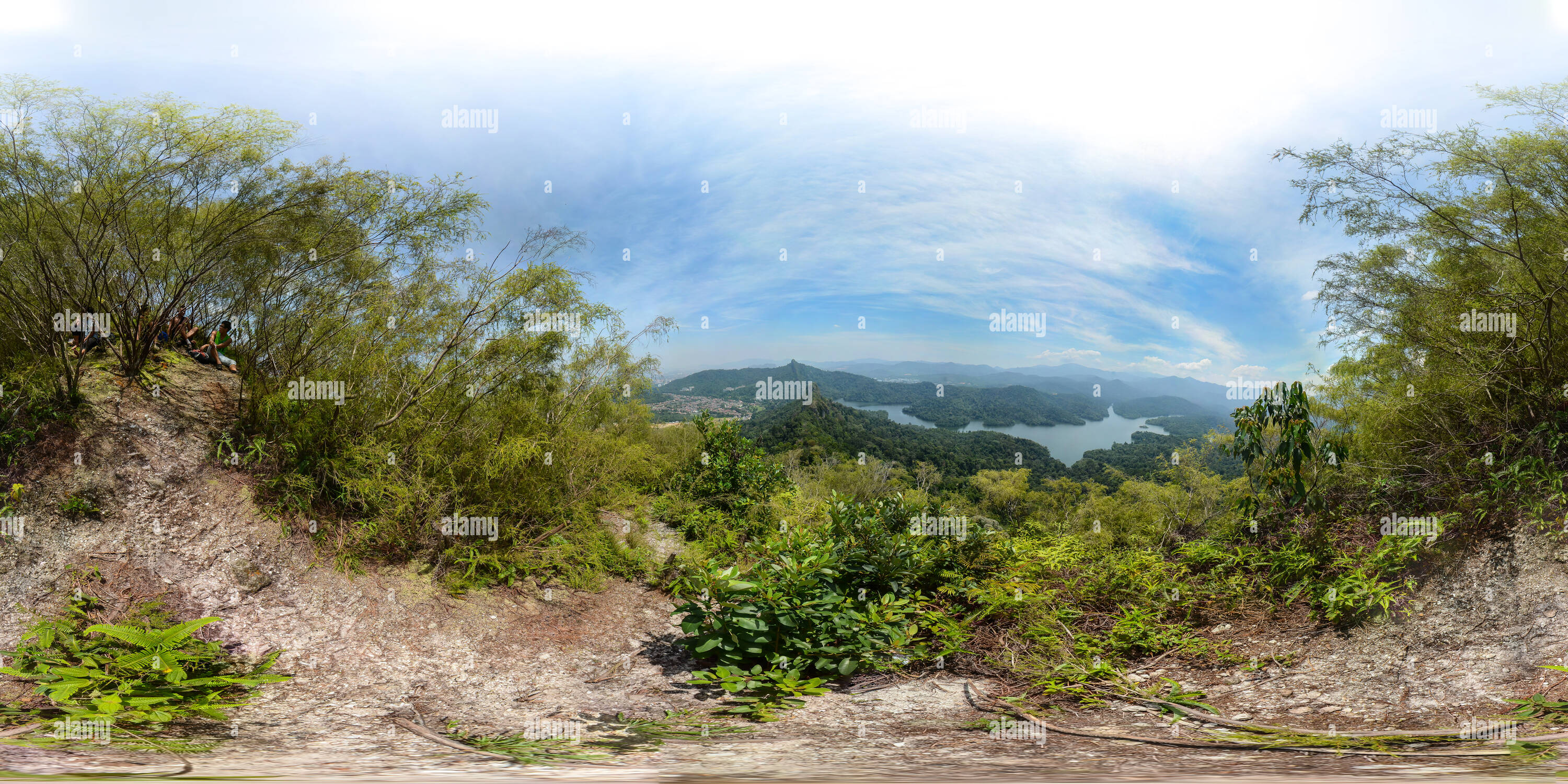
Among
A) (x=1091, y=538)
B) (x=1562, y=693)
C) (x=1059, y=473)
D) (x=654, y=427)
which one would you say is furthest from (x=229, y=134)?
(x=1059, y=473)

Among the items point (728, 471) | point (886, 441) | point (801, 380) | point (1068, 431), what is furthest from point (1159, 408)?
point (728, 471)

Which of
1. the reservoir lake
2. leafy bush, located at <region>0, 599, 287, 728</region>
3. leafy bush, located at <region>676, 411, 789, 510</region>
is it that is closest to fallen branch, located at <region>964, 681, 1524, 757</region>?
leafy bush, located at <region>0, 599, 287, 728</region>

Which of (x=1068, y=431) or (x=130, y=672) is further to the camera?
(x=1068, y=431)

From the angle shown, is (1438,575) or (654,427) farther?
(654,427)

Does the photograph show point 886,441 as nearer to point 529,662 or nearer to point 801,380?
point 801,380

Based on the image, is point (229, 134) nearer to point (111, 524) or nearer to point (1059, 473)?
point (111, 524)

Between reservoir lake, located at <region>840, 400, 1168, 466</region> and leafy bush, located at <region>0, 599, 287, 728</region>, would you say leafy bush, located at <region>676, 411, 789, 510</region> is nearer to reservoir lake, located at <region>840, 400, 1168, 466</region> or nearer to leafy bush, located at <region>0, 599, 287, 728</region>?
leafy bush, located at <region>0, 599, 287, 728</region>

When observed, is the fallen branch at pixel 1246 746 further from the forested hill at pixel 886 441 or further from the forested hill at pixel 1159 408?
the forested hill at pixel 1159 408
